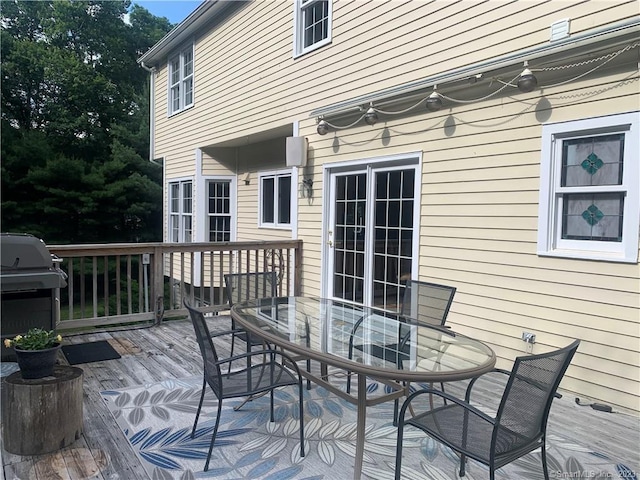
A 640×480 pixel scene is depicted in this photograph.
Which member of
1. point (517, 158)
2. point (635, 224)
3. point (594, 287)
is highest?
point (517, 158)

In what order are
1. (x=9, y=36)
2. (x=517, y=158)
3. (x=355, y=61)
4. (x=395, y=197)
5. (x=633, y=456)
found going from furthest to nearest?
(x=9, y=36)
(x=355, y=61)
(x=395, y=197)
(x=517, y=158)
(x=633, y=456)

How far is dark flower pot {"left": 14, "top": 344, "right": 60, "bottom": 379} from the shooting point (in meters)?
2.48

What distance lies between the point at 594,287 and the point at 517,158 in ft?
3.84

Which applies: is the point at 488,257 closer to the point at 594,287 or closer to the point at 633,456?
the point at 594,287

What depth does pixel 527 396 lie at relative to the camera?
1823 mm

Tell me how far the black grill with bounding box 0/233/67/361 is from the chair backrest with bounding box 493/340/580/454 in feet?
11.3

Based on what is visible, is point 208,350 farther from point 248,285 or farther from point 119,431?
point 248,285

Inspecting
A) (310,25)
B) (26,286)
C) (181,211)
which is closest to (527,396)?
(26,286)

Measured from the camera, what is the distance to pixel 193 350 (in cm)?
448

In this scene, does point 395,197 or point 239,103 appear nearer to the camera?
point 395,197

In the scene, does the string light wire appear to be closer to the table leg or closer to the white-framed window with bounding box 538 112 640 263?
the white-framed window with bounding box 538 112 640 263

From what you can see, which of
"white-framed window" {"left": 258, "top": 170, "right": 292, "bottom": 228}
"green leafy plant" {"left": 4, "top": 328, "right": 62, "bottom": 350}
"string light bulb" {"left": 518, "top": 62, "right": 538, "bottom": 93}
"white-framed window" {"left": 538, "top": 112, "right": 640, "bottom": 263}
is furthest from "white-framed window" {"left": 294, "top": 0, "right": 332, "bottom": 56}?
"green leafy plant" {"left": 4, "top": 328, "right": 62, "bottom": 350}

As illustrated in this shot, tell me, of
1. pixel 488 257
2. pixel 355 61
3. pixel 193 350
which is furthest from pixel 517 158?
pixel 193 350

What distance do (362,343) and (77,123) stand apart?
16026 mm
